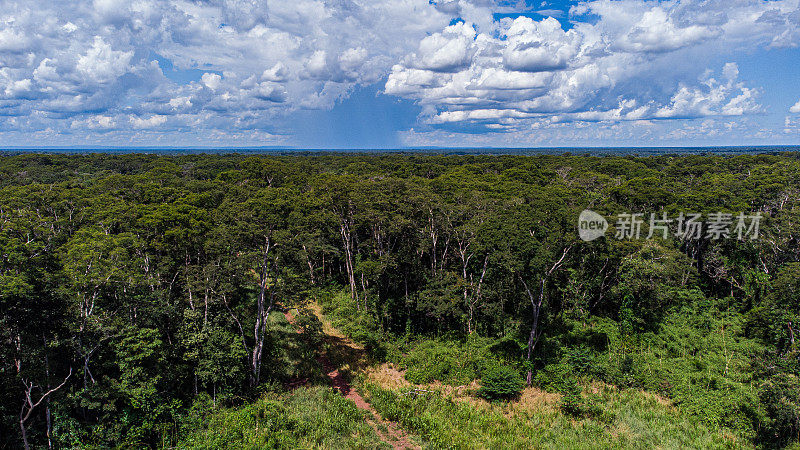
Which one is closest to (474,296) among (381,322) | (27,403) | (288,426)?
(381,322)

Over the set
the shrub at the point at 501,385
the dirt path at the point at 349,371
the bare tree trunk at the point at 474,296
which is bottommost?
the dirt path at the point at 349,371

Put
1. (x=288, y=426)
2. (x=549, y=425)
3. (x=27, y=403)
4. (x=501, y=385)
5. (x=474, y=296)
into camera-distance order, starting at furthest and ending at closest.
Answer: (x=474, y=296)
(x=501, y=385)
(x=549, y=425)
(x=288, y=426)
(x=27, y=403)

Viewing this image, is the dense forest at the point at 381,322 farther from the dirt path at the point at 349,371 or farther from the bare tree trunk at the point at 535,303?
the dirt path at the point at 349,371

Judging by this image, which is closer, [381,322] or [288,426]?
[288,426]

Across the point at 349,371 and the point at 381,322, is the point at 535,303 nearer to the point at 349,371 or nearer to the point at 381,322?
the point at 381,322

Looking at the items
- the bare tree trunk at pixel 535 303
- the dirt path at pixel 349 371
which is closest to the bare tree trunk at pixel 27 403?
the dirt path at pixel 349 371
